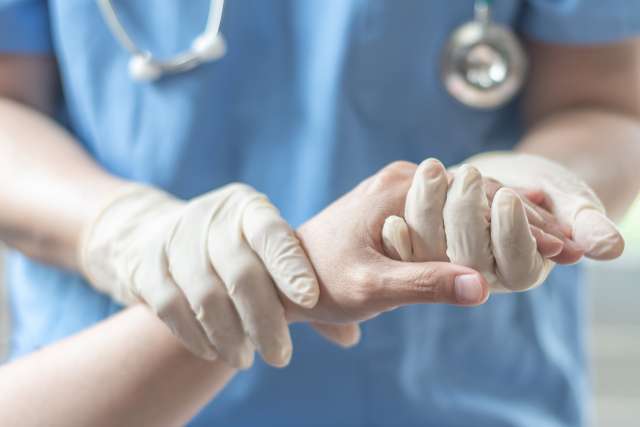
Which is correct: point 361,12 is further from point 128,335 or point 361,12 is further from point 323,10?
point 128,335

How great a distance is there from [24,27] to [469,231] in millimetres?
544

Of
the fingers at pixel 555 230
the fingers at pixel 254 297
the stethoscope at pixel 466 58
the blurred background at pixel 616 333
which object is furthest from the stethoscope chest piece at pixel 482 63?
the blurred background at pixel 616 333

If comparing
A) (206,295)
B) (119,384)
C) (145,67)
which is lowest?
(119,384)

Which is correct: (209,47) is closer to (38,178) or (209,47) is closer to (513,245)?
(38,178)

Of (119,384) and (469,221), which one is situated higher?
(469,221)

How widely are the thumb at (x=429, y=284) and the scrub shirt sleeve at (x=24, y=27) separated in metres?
0.50

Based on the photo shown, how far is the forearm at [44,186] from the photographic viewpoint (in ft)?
2.88

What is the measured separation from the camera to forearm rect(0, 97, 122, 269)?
879 millimetres

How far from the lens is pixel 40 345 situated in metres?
0.98

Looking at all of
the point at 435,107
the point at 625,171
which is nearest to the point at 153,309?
the point at 435,107

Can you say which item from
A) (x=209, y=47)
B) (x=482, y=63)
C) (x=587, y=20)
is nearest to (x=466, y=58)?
(x=482, y=63)

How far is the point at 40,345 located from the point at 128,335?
0.21 meters

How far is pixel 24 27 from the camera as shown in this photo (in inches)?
37.1

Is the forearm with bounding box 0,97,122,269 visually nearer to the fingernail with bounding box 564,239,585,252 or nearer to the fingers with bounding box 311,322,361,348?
the fingers with bounding box 311,322,361,348
